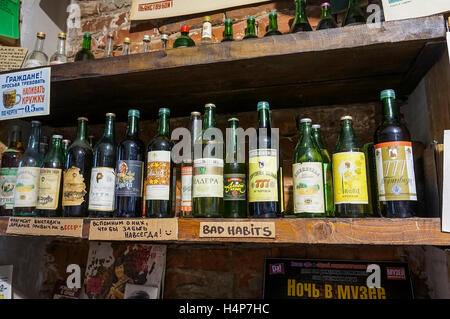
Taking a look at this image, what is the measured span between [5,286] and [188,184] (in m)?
0.83

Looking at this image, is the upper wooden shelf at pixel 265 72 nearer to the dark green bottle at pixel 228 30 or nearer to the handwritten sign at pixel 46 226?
the dark green bottle at pixel 228 30

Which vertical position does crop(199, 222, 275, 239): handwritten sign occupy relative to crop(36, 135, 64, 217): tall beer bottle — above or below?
below

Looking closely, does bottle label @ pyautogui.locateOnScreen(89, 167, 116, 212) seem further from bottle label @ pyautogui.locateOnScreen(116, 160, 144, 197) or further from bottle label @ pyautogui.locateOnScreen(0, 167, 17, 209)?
bottle label @ pyautogui.locateOnScreen(0, 167, 17, 209)

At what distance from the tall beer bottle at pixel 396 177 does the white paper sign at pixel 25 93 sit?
0.95 metres

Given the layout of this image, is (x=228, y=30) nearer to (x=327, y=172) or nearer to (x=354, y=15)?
(x=354, y=15)

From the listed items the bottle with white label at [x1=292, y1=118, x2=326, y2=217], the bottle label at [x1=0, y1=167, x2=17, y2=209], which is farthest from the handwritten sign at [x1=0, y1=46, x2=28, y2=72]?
the bottle with white label at [x1=292, y1=118, x2=326, y2=217]

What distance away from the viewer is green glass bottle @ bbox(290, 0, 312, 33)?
44.6 inches

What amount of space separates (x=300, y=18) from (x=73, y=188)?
3.17ft

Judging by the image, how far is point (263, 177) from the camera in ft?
2.66

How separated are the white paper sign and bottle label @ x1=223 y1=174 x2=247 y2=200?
0.59 metres

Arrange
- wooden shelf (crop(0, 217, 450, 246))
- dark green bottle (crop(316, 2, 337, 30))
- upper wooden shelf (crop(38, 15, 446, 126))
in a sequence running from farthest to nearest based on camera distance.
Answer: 1. dark green bottle (crop(316, 2, 337, 30))
2. upper wooden shelf (crop(38, 15, 446, 126))
3. wooden shelf (crop(0, 217, 450, 246))
